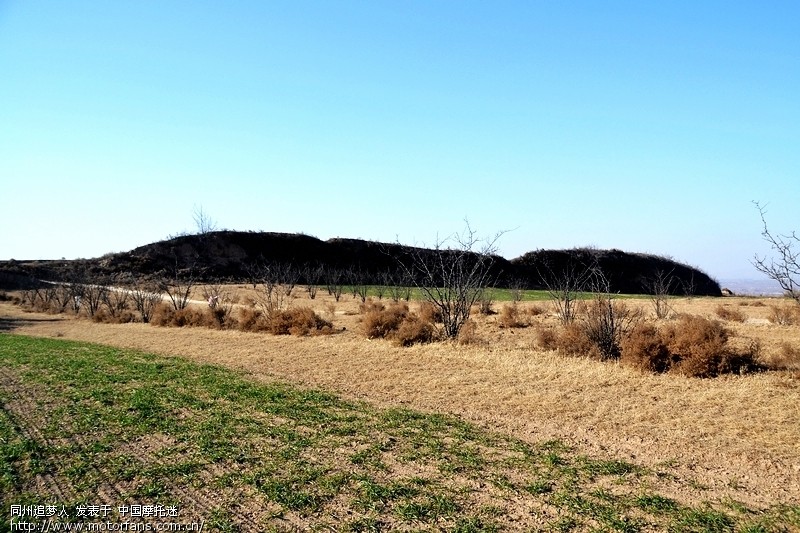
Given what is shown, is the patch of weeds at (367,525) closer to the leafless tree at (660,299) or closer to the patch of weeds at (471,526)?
the patch of weeds at (471,526)

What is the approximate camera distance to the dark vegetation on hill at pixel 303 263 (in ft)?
193

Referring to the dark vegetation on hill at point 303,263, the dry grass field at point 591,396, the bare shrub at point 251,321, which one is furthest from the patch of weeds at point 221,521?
the dark vegetation on hill at point 303,263

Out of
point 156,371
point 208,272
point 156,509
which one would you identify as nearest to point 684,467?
point 156,509

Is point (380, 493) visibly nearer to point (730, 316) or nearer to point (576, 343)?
point (576, 343)

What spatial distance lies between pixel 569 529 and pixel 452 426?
3.54m

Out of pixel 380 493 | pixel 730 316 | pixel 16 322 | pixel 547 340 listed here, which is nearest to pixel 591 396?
pixel 547 340

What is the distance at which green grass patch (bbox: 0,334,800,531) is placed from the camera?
16.6ft

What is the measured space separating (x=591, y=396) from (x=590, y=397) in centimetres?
9

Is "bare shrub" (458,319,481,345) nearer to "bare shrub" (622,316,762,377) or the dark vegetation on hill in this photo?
"bare shrub" (622,316,762,377)

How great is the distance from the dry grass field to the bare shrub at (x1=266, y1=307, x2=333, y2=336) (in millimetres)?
1276

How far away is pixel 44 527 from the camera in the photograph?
4.90 m

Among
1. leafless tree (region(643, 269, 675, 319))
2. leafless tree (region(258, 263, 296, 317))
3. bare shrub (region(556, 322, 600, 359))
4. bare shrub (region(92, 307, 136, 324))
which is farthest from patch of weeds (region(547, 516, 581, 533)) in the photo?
bare shrub (region(92, 307, 136, 324))

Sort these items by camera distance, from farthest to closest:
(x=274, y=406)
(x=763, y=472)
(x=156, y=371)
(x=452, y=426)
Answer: (x=156, y=371) → (x=274, y=406) → (x=452, y=426) → (x=763, y=472)

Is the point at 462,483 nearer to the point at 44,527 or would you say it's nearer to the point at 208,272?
the point at 44,527
